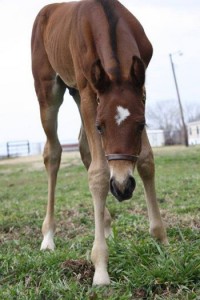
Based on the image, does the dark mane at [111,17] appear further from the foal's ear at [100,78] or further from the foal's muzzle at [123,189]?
the foal's muzzle at [123,189]

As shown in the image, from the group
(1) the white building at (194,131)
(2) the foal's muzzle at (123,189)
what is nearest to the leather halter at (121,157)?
(2) the foal's muzzle at (123,189)

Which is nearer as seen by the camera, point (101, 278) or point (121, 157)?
point (121, 157)

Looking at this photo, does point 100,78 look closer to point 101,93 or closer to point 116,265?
point 101,93

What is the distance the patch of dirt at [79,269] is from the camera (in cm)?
376

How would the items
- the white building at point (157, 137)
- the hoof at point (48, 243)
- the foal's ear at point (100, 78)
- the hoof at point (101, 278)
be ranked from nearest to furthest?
1. the hoof at point (101, 278)
2. the foal's ear at point (100, 78)
3. the hoof at point (48, 243)
4. the white building at point (157, 137)

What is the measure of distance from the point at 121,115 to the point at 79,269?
1192 mm

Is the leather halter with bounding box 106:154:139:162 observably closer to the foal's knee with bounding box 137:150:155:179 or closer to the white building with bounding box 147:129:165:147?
the foal's knee with bounding box 137:150:155:179

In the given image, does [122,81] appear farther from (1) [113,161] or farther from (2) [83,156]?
(2) [83,156]

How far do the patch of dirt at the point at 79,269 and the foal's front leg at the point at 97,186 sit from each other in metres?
0.11

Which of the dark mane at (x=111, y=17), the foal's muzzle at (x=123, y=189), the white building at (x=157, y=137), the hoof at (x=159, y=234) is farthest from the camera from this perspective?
the white building at (x=157, y=137)

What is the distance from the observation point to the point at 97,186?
4.06 metres

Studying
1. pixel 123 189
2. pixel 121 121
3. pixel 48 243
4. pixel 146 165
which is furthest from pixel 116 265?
pixel 48 243

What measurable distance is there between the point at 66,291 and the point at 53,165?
8.74ft

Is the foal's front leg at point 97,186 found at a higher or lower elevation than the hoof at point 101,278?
higher
